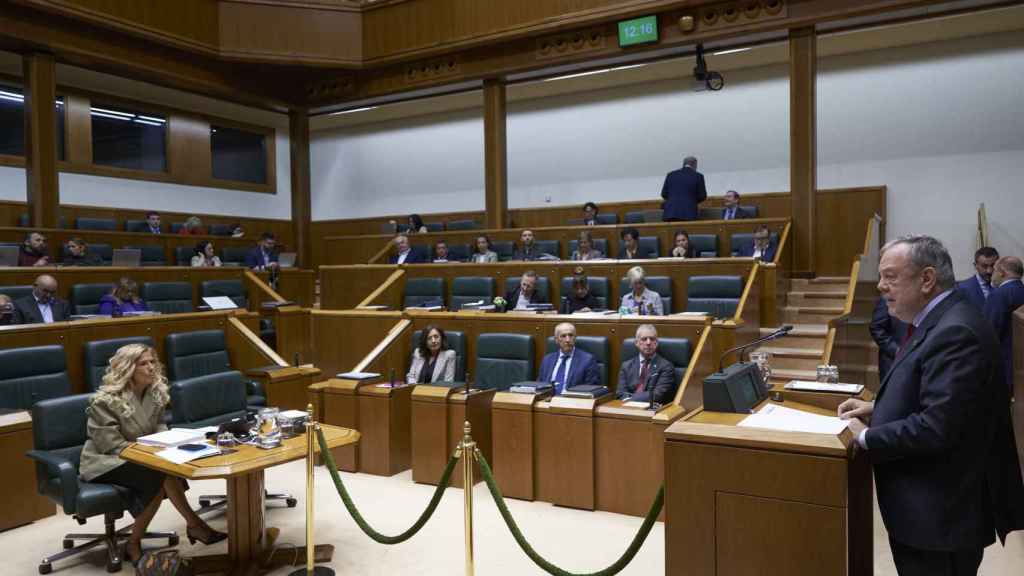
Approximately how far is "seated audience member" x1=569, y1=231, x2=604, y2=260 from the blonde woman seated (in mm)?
4543

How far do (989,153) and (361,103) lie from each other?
8264 millimetres

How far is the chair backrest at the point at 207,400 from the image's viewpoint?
3.90m

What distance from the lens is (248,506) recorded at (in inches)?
128

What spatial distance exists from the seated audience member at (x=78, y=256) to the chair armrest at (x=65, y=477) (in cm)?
441

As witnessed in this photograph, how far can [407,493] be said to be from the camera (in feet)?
14.7

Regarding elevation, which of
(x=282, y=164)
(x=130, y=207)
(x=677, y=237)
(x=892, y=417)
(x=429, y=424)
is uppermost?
(x=282, y=164)

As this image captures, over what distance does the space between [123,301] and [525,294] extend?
3386 mm

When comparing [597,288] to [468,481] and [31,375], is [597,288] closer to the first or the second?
[468,481]

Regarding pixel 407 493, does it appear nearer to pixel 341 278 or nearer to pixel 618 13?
pixel 341 278

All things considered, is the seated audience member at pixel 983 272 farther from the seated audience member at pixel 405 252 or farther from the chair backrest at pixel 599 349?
the seated audience member at pixel 405 252

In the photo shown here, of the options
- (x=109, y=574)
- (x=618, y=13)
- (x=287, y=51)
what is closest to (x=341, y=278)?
(x=287, y=51)

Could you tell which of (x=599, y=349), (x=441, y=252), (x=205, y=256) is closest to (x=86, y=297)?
(x=205, y=256)

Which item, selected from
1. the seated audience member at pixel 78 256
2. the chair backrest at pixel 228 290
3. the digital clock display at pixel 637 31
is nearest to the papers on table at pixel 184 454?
the chair backrest at pixel 228 290

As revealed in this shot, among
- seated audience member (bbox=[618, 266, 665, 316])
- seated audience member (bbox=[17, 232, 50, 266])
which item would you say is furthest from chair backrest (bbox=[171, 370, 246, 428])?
seated audience member (bbox=[17, 232, 50, 266])
